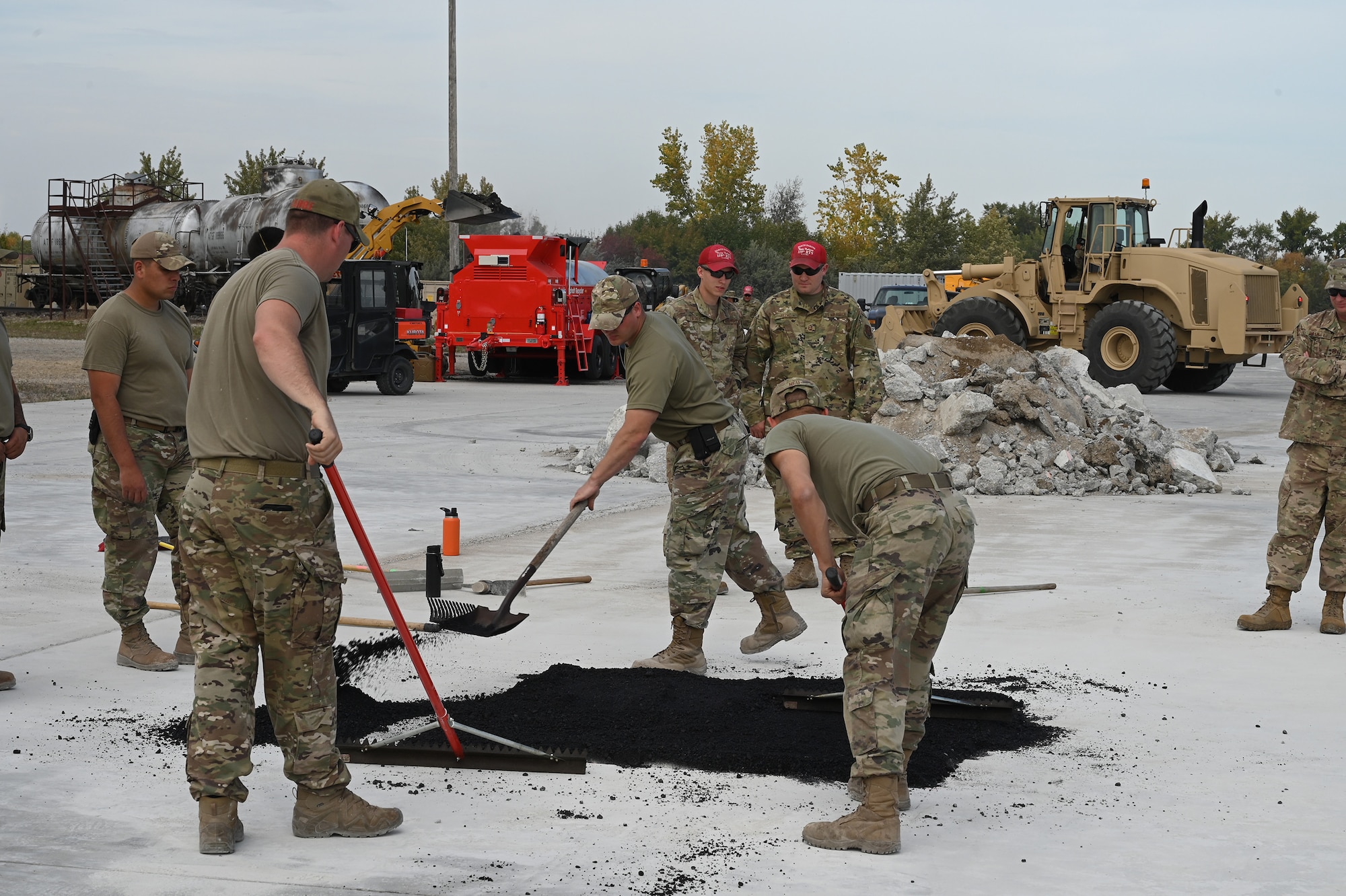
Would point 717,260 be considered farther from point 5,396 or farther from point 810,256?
point 5,396

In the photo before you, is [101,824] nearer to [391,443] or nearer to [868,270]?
[391,443]

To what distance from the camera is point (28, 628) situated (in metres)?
6.77

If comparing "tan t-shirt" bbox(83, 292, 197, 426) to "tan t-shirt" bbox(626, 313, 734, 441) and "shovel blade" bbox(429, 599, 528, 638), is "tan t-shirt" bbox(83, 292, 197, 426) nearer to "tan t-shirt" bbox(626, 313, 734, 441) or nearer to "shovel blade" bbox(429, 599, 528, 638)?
"shovel blade" bbox(429, 599, 528, 638)

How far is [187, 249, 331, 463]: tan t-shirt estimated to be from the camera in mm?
3889

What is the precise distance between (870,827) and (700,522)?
2256 mm

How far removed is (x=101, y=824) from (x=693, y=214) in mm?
51061

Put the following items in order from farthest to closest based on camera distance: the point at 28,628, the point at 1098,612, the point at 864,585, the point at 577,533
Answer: the point at 577,533 → the point at 1098,612 → the point at 28,628 → the point at 864,585

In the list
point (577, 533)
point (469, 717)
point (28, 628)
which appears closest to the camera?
point (469, 717)

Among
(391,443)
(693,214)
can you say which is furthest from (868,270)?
(391,443)

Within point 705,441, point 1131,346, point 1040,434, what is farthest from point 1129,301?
point 705,441

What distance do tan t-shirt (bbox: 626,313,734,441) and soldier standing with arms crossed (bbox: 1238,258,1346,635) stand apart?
3.17m

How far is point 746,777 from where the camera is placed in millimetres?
4746

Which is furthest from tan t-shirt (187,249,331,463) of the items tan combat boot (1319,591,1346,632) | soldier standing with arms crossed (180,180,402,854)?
tan combat boot (1319,591,1346,632)

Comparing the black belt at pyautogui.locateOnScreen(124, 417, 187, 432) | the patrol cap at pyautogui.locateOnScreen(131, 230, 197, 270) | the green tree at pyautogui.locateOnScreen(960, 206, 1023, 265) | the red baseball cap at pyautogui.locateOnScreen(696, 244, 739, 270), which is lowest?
the black belt at pyautogui.locateOnScreen(124, 417, 187, 432)
